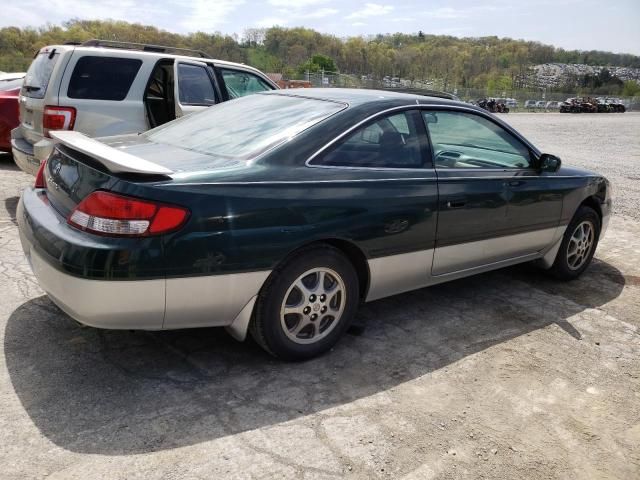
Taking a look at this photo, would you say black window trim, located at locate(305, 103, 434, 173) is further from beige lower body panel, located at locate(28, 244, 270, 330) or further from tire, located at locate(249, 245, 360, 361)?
beige lower body panel, located at locate(28, 244, 270, 330)

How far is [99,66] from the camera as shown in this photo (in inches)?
233

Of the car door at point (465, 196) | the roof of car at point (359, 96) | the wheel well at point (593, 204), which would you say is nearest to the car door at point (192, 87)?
the roof of car at point (359, 96)

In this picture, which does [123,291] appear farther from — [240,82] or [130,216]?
[240,82]

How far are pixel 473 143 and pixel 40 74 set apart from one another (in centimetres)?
468

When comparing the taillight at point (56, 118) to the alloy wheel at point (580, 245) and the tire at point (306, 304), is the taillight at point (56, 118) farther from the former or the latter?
the alloy wheel at point (580, 245)

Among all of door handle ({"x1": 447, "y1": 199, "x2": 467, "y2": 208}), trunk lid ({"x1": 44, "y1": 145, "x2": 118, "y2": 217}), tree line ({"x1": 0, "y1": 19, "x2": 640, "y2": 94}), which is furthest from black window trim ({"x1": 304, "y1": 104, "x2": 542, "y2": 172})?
tree line ({"x1": 0, "y1": 19, "x2": 640, "y2": 94})

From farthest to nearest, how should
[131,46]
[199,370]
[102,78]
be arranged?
[131,46], [102,78], [199,370]

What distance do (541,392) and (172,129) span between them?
2854 millimetres

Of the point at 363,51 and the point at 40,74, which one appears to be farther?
the point at 363,51

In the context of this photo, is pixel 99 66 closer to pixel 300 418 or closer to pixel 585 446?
pixel 300 418

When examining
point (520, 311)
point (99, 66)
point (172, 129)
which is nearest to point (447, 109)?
point (520, 311)

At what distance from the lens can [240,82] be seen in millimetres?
7344

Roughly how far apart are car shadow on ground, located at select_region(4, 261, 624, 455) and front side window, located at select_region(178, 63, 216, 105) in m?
3.59

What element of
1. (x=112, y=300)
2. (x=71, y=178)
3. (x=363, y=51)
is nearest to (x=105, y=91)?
(x=71, y=178)
